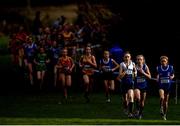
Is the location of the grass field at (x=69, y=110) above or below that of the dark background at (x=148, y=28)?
below

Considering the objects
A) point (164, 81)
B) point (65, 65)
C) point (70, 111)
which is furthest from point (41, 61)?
point (164, 81)

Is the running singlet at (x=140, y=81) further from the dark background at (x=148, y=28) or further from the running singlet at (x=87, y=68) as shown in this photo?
the dark background at (x=148, y=28)

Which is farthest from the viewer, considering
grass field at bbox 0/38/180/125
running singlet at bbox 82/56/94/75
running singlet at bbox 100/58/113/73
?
running singlet at bbox 82/56/94/75

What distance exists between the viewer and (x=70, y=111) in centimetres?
2666

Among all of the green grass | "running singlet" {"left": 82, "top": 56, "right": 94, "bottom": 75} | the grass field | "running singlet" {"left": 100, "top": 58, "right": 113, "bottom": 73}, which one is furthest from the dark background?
"running singlet" {"left": 100, "top": 58, "right": 113, "bottom": 73}

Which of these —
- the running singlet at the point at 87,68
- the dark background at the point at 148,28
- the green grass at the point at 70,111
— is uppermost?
the dark background at the point at 148,28

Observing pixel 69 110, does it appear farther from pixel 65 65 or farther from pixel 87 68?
pixel 87 68

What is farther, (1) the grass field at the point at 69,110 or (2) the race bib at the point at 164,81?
(2) the race bib at the point at 164,81

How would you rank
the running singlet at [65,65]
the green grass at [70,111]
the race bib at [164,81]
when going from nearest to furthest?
the green grass at [70,111] → the race bib at [164,81] → the running singlet at [65,65]

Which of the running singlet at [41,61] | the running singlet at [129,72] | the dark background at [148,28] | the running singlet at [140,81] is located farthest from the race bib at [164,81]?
the dark background at [148,28]

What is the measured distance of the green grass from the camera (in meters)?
22.9

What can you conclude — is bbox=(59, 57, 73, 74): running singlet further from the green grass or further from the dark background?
the dark background

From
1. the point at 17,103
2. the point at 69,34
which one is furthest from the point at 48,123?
the point at 69,34

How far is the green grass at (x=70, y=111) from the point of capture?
22.9m
